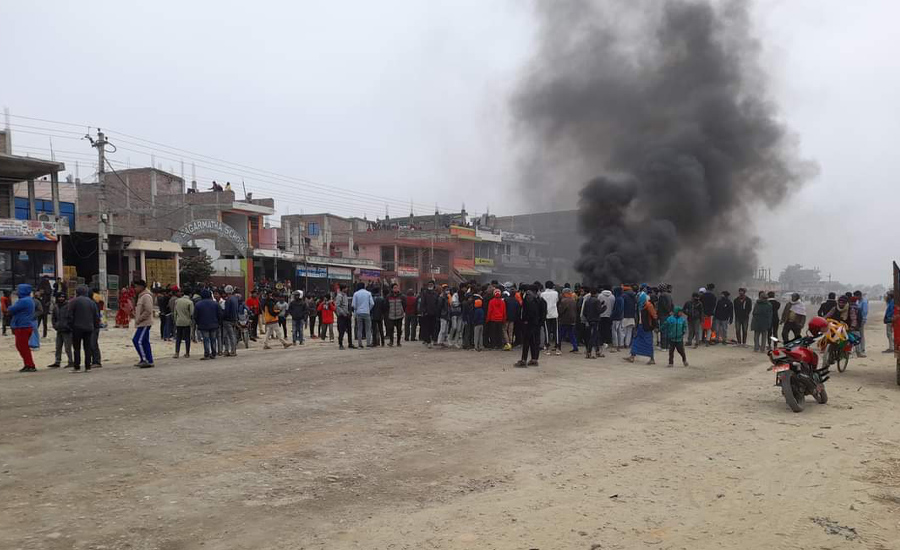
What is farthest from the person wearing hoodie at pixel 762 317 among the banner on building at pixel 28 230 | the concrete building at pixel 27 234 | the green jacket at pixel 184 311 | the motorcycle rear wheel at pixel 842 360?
the banner on building at pixel 28 230

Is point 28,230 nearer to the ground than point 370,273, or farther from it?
farther from it

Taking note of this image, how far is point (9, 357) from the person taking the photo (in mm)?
12977

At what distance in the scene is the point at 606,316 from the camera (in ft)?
43.8

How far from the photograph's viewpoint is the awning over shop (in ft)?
Result: 94.0

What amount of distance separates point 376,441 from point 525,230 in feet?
184

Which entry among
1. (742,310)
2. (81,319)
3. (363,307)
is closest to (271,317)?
(363,307)

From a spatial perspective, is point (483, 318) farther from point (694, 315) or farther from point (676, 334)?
point (694, 315)

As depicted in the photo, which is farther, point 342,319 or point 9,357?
point 342,319

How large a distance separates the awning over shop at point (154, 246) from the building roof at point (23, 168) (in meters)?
4.44

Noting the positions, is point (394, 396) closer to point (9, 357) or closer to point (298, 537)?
point (298, 537)

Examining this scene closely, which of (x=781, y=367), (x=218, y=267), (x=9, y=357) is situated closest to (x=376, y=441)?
(x=781, y=367)

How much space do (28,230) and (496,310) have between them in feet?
70.0

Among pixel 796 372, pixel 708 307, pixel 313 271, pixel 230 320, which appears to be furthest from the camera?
pixel 313 271

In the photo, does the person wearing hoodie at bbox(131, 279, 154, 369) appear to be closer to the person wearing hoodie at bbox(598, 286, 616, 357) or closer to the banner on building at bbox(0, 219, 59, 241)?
the person wearing hoodie at bbox(598, 286, 616, 357)
